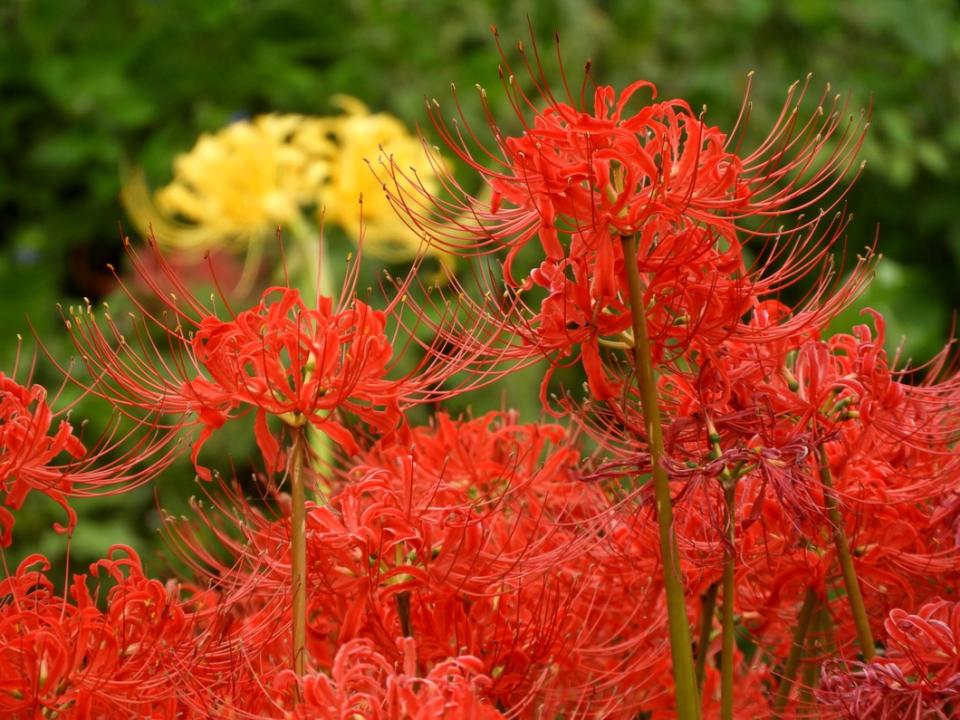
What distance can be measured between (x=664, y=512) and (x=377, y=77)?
2329mm

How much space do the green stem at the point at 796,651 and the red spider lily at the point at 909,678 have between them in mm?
63

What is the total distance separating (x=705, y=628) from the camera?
0.86 m

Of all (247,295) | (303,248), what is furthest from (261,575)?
(247,295)

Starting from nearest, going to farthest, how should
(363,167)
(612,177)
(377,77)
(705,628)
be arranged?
(612,177) → (705,628) → (363,167) → (377,77)

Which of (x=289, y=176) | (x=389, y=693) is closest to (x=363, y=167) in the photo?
(x=289, y=176)

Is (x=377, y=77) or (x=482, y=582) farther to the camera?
(x=377, y=77)

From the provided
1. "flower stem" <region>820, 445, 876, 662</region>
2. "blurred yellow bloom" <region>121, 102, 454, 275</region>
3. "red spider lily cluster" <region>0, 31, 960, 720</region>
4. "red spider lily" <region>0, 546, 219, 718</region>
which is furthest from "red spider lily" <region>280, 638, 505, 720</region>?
"blurred yellow bloom" <region>121, 102, 454, 275</region>

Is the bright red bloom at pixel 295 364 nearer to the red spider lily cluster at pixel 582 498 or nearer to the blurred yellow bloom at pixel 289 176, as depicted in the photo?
the red spider lily cluster at pixel 582 498

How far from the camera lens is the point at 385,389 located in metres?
0.80

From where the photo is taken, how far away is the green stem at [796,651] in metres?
0.83

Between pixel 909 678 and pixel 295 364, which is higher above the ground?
pixel 295 364

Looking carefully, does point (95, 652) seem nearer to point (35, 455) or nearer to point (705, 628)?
point (35, 455)

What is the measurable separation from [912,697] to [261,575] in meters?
0.38

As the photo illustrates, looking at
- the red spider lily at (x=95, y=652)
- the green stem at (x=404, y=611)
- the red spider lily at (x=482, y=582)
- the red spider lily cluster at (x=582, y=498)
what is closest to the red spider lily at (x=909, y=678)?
the red spider lily cluster at (x=582, y=498)
